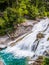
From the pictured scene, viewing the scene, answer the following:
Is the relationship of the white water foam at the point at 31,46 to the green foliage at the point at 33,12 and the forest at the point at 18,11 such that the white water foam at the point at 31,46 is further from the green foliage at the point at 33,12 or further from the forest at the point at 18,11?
the green foliage at the point at 33,12

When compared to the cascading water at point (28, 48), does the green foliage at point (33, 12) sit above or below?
above

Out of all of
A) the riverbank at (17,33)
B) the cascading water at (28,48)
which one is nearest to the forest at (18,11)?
the riverbank at (17,33)

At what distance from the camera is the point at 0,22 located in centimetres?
3428

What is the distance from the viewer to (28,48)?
28828 millimetres

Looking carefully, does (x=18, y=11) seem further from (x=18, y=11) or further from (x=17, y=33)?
(x=17, y=33)

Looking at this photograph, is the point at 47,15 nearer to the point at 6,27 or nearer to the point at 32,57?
the point at 6,27

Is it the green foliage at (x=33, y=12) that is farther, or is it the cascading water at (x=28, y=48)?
the green foliage at (x=33, y=12)

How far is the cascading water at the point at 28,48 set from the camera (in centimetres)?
2600

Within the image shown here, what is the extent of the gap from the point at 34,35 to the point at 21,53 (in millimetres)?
4592

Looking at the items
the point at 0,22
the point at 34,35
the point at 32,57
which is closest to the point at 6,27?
the point at 0,22

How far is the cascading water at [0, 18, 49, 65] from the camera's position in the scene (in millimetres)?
26000

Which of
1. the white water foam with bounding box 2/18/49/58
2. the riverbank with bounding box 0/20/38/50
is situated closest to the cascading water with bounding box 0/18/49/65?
the white water foam with bounding box 2/18/49/58

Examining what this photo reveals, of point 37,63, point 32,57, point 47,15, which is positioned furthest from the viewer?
point 47,15

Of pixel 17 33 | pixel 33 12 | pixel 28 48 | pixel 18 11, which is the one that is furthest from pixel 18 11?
pixel 28 48
